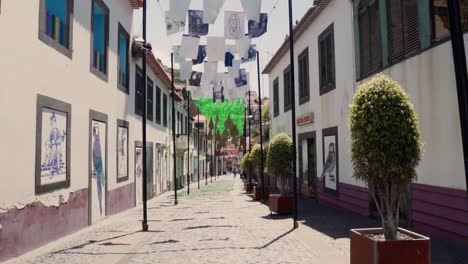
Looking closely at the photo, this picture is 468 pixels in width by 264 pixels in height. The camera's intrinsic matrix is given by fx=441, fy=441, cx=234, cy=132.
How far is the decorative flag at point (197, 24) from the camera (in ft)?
52.6

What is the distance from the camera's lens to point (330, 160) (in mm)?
18109

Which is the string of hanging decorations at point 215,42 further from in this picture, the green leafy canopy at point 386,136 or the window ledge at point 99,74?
the green leafy canopy at point 386,136

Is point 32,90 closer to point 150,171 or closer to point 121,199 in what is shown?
point 121,199

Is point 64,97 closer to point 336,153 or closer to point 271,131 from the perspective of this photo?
point 336,153

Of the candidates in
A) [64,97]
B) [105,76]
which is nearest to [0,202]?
[64,97]

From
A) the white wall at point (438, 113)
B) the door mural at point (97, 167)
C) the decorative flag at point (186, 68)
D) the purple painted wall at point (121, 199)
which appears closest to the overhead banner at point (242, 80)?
the decorative flag at point (186, 68)

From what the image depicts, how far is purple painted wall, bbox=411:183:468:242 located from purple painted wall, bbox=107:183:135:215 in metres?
10.7

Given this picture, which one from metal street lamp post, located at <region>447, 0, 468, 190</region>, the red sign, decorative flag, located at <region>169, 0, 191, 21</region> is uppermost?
decorative flag, located at <region>169, 0, 191, 21</region>

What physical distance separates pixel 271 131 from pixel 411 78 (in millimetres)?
21439

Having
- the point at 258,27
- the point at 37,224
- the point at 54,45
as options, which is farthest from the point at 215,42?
the point at 37,224

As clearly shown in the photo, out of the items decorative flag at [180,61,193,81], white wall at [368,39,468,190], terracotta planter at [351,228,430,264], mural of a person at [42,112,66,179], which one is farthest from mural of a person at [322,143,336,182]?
terracotta planter at [351,228,430,264]

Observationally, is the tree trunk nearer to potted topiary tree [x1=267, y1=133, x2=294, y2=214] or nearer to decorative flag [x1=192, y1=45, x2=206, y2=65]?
potted topiary tree [x1=267, y1=133, x2=294, y2=214]

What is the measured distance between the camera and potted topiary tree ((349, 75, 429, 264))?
668cm

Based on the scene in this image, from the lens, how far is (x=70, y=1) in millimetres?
12109
